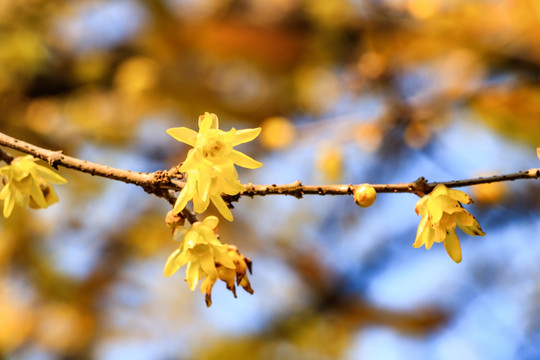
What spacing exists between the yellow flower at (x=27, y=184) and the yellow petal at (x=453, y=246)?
799 mm

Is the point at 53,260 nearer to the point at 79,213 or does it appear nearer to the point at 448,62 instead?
the point at 79,213

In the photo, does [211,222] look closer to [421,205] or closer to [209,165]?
[209,165]

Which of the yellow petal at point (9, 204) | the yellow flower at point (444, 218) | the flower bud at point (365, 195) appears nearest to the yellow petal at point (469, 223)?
the yellow flower at point (444, 218)

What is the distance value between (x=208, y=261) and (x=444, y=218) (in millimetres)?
479

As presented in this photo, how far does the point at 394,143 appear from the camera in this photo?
10.9 ft

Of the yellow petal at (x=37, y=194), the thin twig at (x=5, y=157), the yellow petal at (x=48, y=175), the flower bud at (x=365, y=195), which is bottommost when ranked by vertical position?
the yellow petal at (x=37, y=194)

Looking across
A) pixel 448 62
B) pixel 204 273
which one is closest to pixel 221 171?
pixel 204 273

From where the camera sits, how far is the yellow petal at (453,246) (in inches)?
37.1

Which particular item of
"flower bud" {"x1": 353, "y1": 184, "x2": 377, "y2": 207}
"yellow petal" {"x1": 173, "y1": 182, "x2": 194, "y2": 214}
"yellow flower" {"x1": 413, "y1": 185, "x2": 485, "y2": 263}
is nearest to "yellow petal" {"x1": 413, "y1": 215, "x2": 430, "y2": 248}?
"yellow flower" {"x1": 413, "y1": 185, "x2": 485, "y2": 263}

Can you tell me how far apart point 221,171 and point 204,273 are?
22cm

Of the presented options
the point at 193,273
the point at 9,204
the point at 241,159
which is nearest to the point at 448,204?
the point at 241,159

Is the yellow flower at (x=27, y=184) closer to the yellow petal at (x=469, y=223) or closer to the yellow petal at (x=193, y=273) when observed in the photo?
the yellow petal at (x=193, y=273)

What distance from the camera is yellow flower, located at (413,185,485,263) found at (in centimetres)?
90

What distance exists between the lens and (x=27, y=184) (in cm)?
97
